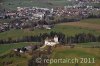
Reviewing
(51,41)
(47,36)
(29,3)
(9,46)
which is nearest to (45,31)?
(47,36)

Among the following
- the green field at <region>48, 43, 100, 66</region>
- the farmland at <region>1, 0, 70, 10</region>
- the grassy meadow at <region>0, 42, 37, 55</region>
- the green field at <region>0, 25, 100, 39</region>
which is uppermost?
the green field at <region>48, 43, 100, 66</region>

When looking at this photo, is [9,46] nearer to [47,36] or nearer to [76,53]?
[47,36]

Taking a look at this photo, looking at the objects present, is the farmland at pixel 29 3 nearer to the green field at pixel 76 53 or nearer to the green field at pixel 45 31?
the green field at pixel 45 31

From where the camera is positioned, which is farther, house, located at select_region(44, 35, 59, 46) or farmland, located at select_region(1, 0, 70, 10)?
farmland, located at select_region(1, 0, 70, 10)

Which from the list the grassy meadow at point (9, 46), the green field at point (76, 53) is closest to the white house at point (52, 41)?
the grassy meadow at point (9, 46)

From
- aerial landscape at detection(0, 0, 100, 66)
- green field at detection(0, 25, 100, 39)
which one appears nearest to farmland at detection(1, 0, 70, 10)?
aerial landscape at detection(0, 0, 100, 66)

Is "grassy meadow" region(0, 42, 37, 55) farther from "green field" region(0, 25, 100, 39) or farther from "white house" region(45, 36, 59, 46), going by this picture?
"green field" region(0, 25, 100, 39)

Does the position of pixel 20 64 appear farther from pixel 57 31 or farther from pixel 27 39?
pixel 57 31

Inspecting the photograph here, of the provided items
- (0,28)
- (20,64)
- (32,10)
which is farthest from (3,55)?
(32,10)
